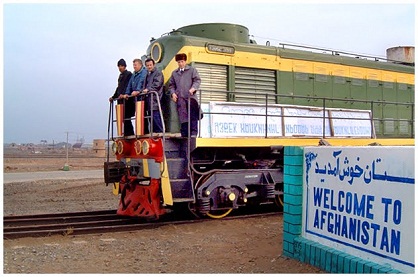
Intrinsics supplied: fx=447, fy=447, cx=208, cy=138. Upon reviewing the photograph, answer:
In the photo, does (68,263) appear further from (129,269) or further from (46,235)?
(46,235)

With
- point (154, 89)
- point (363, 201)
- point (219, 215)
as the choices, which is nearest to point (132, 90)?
point (154, 89)

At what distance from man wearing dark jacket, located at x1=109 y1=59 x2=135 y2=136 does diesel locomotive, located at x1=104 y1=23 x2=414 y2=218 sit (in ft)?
0.43

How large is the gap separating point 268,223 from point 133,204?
89.4 inches

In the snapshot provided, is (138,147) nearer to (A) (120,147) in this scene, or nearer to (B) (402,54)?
(A) (120,147)

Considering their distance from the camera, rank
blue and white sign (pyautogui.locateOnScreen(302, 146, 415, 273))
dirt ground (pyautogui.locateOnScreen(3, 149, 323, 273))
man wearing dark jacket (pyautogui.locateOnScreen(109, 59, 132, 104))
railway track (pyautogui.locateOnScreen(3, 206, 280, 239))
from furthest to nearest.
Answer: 1. man wearing dark jacket (pyautogui.locateOnScreen(109, 59, 132, 104))
2. railway track (pyautogui.locateOnScreen(3, 206, 280, 239))
3. dirt ground (pyautogui.locateOnScreen(3, 149, 323, 273))
4. blue and white sign (pyautogui.locateOnScreen(302, 146, 415, 273))

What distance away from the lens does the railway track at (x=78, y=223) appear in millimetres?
6453

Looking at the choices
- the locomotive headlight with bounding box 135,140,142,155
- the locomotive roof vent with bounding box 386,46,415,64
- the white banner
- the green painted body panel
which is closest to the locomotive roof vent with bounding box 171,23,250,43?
the green painted body panel

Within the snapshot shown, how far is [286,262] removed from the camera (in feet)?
16.6

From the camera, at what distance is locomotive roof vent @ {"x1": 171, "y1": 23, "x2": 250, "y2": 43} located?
8578 millimetres

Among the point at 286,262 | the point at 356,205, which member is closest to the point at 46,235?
the point at 286,262

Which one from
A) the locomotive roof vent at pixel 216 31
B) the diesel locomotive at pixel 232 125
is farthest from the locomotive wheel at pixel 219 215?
the locomotive roof vent at pixel 216 31

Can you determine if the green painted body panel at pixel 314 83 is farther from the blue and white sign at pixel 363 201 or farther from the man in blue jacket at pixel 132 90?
the blue and white sign at pixel 363 201

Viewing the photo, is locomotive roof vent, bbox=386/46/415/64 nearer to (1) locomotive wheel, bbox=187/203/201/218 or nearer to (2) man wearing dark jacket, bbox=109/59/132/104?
(2) man wearing dark jacket, bbox=109/59/132/104

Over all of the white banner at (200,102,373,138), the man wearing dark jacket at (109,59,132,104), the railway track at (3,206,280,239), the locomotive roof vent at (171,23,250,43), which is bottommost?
the railway track at (3,206,280,239)
